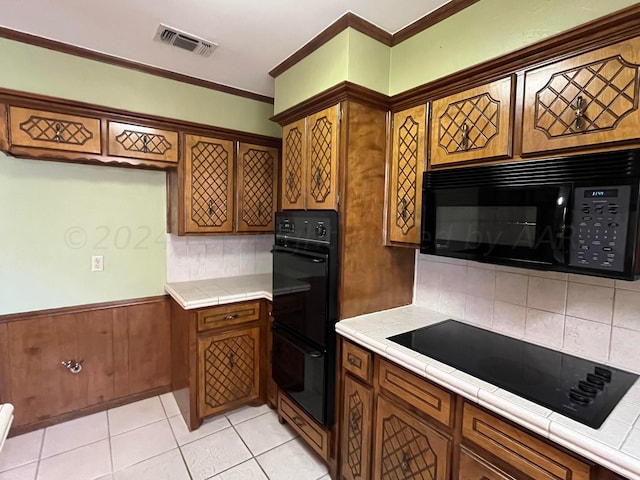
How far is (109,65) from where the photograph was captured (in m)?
2.10

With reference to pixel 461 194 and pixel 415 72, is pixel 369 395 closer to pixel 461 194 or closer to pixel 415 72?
pixel 461 194

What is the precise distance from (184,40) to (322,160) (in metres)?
1.08

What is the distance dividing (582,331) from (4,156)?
329 cm

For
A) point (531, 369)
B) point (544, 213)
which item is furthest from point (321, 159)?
point (531, 369)

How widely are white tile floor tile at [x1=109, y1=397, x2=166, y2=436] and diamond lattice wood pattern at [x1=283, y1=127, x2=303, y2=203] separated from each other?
6.14ft

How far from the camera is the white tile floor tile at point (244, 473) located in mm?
1843

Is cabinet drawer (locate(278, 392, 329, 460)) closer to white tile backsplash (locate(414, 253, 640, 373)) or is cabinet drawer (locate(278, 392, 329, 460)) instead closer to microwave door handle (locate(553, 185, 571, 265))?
white tile backsplash (locate(414, 253, 640, 373))

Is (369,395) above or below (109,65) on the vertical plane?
below

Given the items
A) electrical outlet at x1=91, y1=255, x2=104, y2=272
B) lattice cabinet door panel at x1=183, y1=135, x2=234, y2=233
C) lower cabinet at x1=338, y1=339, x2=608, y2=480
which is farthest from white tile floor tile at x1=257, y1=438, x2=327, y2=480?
electrical outlet at x1=91, y1=255, x2=104, y2=272

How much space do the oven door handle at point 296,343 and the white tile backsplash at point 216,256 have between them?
906 mm

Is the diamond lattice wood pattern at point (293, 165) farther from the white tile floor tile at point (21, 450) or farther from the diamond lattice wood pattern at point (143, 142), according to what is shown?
the white tile floor tile at point (21, 450)

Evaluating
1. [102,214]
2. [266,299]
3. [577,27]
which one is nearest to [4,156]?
[102,214]

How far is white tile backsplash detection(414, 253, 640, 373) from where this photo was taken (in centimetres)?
132

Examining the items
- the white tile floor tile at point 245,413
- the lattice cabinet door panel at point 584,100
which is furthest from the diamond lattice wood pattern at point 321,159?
the white tile floor tile at point 245,413
